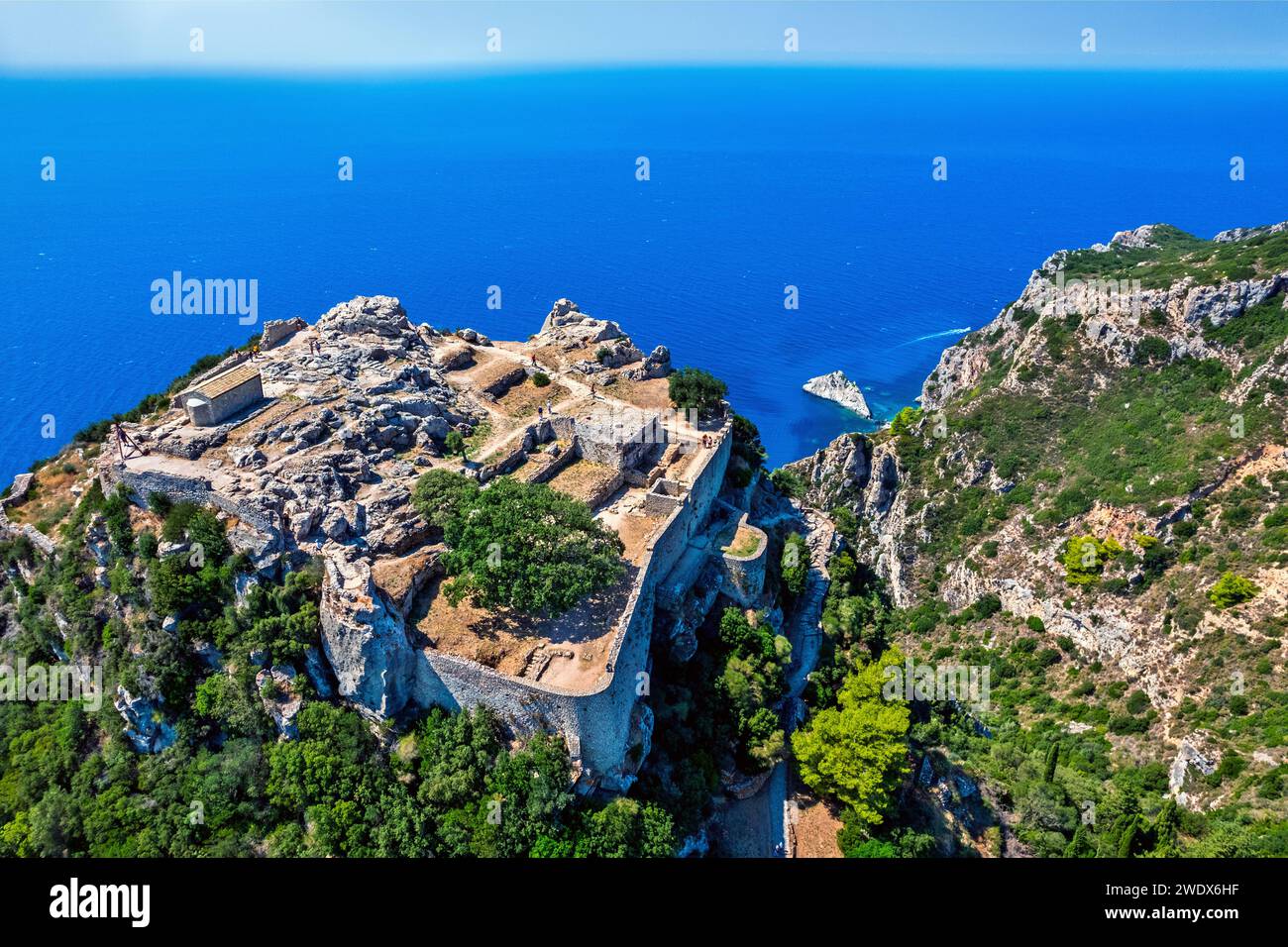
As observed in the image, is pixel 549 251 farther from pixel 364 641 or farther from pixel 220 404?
pixel 364 641

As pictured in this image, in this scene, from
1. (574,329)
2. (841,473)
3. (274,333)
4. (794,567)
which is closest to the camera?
(794,567)

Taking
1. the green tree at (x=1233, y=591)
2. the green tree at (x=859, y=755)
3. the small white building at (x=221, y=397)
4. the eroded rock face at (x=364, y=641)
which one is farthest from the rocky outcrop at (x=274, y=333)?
the green tree at (x=1233, y=591)

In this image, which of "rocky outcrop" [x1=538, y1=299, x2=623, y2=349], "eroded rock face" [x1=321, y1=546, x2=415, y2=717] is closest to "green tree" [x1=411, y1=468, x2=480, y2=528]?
"eroded rock face" [x1=321, y1=546, x2=415, y2=717]

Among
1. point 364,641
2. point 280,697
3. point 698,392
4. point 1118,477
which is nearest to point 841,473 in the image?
point 1118,477

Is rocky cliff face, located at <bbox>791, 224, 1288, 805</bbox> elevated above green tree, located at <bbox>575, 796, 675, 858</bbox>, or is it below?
above

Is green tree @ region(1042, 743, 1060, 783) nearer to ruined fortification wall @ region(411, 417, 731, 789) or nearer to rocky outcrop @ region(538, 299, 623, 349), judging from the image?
ruined fortification wall @ region(411, 417, 731, 789)

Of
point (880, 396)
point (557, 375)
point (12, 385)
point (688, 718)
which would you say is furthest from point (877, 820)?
point (12, 385)

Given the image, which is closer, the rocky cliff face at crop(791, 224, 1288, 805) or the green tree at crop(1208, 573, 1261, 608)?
the green tree at crop(1208, 573, 1261, 608)
